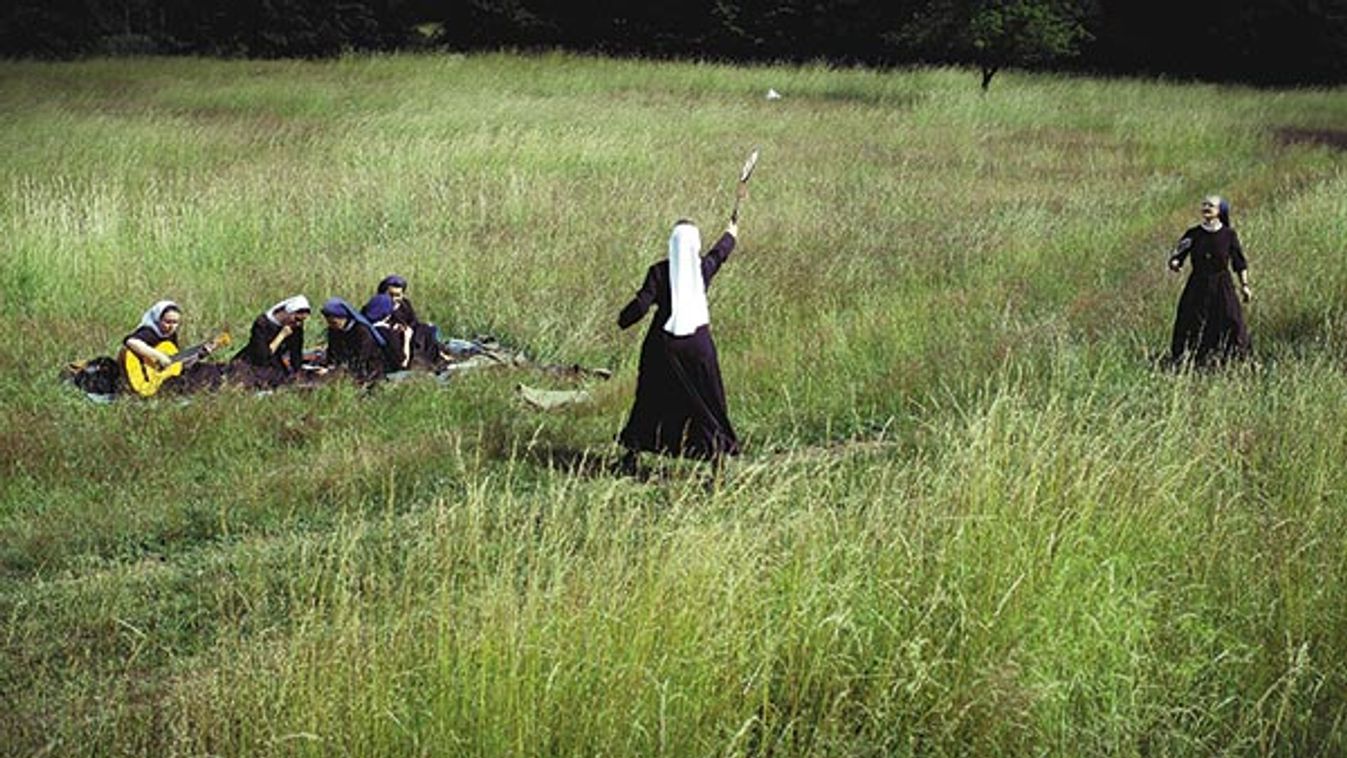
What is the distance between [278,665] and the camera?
482 centimetres

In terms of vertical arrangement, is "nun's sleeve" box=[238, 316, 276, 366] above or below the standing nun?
below

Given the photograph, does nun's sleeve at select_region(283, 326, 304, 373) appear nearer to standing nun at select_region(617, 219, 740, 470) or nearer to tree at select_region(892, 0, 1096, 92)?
standing nun at select_region(617, 219, 740, 470)

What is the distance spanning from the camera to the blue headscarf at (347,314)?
1077 cm

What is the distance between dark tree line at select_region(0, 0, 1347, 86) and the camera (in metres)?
39.8

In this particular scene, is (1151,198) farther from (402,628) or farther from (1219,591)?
(402,628)

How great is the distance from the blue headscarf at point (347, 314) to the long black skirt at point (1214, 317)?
5.87 metres

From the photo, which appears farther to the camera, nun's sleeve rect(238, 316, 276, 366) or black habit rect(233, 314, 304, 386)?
nun's sleeve rect(238, 316, 276, 366)

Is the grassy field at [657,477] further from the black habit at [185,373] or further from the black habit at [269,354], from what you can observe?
the black habit at [269,354]

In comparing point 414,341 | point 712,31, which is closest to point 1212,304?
point 414,341

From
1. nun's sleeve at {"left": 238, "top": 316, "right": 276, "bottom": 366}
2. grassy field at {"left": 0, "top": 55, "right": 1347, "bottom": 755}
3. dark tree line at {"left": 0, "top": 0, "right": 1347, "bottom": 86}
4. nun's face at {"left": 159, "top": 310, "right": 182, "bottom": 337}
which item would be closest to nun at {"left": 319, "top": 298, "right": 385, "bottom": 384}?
nun's sleeve at {"left": 238, "top": 316, "right": 276, "bottom": 366}

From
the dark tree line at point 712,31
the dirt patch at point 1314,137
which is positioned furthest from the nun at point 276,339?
the dark tree line at point 712,31

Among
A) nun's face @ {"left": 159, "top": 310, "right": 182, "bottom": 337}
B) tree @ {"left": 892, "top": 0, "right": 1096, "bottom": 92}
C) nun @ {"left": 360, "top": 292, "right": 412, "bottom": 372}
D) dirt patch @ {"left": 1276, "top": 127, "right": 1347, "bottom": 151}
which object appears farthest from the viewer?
tree @ {"left": 892, "top": 0, "right": 1096, "bottom": 92}

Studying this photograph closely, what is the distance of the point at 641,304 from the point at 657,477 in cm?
110

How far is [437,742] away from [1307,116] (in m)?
30.1
